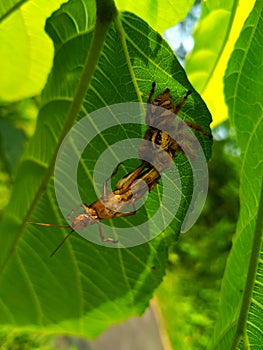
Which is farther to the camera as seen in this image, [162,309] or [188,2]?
[162,309]

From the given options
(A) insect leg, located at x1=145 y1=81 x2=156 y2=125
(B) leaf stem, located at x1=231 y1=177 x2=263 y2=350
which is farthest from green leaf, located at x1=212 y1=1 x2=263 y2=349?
(A) insect leg, located at x1=145 y1=81 x2=156 y2=125

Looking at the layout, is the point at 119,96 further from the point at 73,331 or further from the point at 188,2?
the point at 73,331

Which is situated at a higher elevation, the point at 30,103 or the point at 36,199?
the point at 30,103

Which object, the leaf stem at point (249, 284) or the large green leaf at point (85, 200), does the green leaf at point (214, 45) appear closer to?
the large green leaf at point (85, 200)

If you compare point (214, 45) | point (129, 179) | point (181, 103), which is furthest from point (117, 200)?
point (214, 45)

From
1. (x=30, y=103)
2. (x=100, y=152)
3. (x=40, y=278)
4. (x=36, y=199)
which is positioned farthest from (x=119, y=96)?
(x=30, y=103)

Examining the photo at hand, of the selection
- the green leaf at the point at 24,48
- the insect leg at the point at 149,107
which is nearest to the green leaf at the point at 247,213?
the insect leg at the point at 149,107

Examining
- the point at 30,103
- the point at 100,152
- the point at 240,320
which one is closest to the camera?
the point at 240,320

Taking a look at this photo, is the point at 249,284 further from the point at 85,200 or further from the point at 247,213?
the point at 85,200
